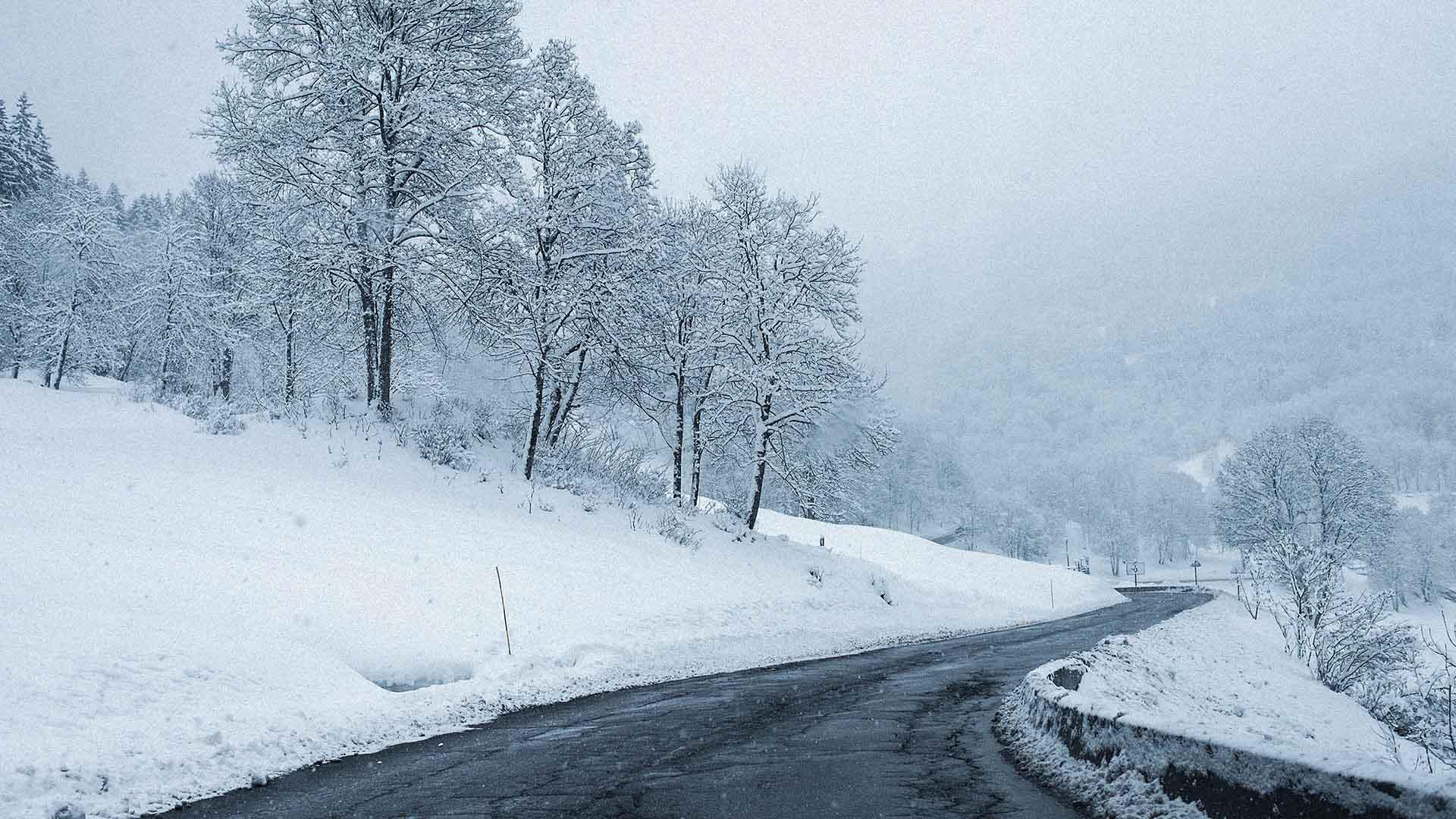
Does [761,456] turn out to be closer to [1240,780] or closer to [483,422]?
[483,422]

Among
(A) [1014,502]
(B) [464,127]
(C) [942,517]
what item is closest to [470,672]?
(B) [464,127]

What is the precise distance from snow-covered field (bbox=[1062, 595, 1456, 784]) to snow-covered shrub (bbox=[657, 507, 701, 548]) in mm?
10956

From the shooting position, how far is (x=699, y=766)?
6109 mm

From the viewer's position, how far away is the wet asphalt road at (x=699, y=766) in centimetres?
496

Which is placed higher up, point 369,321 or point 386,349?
point 369,321

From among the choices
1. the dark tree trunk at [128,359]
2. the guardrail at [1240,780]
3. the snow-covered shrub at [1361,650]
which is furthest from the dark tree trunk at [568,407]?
the dark tree trunk at [128,359]

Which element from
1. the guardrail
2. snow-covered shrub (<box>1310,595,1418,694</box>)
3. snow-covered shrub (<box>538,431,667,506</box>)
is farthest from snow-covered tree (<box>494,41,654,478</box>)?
snow-covered shrub (<box>1310,595,1418,694</box>)

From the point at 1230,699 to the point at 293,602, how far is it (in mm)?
12695

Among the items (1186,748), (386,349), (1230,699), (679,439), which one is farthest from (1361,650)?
(386,349)

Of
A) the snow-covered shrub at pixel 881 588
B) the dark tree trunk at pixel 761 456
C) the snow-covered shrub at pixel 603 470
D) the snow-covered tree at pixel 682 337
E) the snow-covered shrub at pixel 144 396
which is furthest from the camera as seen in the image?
the dark tree trunk at pixel 761 456

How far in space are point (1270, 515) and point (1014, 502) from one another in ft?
300

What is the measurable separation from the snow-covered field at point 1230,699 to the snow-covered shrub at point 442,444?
1482 centimetres

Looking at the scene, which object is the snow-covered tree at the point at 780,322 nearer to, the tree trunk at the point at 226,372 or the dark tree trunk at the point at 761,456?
the dark tree trunk at the point at 761,456

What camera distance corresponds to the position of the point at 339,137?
784 inches
